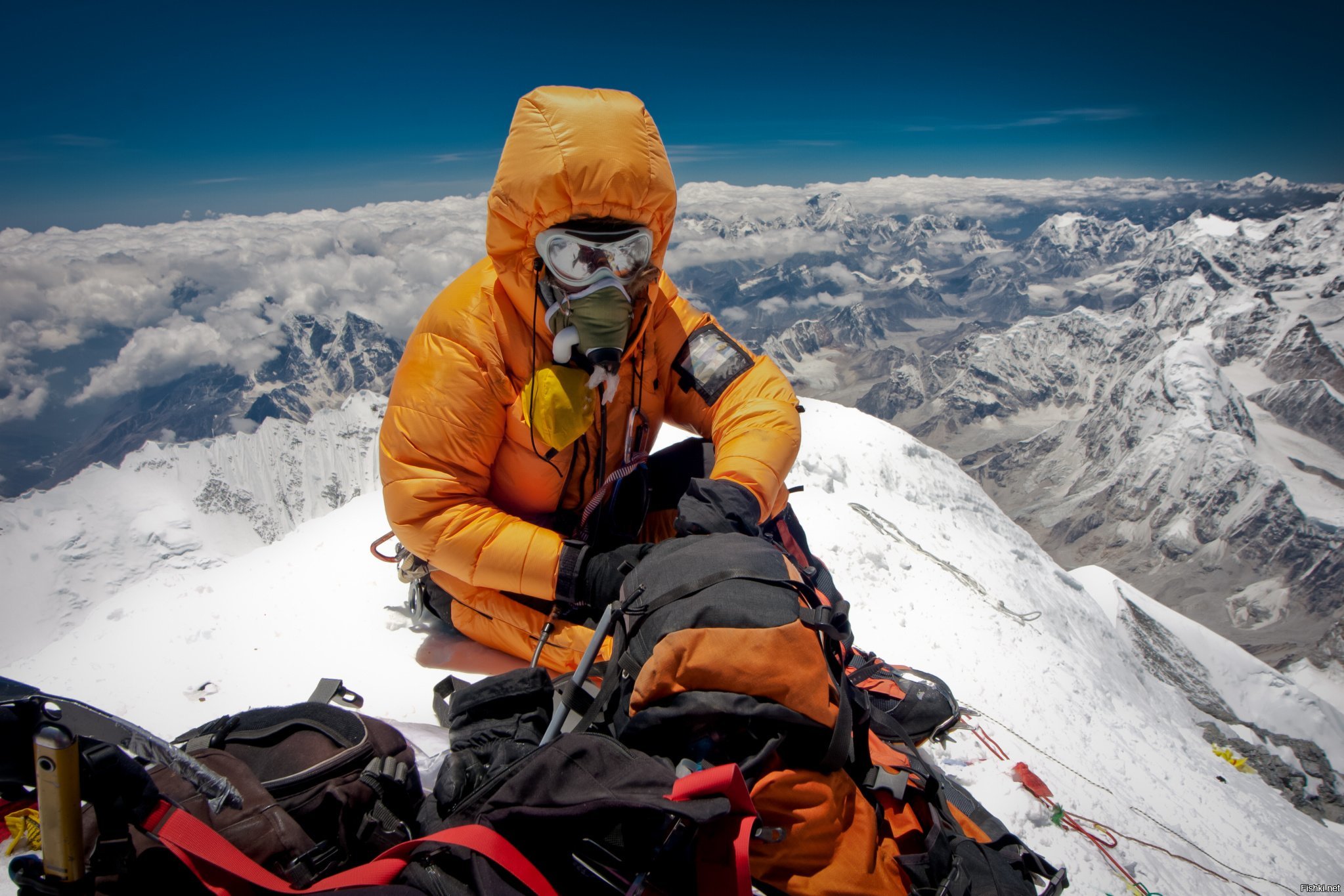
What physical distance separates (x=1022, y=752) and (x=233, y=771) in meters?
5.04

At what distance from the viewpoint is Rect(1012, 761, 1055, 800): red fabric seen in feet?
14.0

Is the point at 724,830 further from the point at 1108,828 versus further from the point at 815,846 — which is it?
the point at 1108,828

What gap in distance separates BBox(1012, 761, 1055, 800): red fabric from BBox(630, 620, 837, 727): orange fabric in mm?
2655

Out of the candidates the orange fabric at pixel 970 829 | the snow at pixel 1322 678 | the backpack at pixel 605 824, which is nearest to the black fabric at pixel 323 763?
the backpack at pixel 605 824

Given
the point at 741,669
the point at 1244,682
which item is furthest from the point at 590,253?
the point at 1244,682

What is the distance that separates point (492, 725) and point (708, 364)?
2796 millimetres

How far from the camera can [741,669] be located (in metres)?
2.55

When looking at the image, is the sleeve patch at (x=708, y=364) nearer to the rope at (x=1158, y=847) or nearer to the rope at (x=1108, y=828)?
the rope at (x=1108, y=828)

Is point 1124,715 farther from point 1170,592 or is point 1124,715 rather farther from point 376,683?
point 1170,592

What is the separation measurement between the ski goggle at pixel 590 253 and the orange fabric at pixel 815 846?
2.81 m

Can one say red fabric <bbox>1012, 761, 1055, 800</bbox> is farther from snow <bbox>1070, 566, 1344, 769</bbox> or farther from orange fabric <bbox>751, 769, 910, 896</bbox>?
snow <bbox>1070, 566, 1344, 769</bbox>

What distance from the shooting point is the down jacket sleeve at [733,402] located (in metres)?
4.34

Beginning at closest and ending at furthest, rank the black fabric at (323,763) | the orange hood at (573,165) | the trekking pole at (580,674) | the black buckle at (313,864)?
1. the black buckle at (313,864)
2. the black fabric at (323,763)
3. the trekking pole at (580,674)
4. the orange hood at (573,165)

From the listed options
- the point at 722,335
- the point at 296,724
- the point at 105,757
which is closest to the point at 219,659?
the point at 296,724
